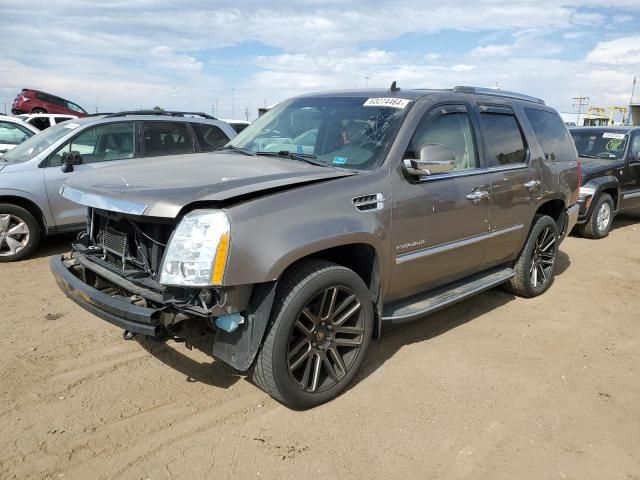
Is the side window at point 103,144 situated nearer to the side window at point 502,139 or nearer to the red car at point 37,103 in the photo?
the side window at point 502,139

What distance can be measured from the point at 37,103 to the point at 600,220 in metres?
21.4

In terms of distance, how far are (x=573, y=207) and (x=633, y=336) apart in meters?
1.87

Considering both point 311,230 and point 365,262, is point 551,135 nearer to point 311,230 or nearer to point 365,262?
point 365,262

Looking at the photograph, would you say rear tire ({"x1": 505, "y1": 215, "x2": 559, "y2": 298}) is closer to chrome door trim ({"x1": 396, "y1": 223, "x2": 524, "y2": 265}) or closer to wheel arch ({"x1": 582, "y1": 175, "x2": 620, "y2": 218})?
chrome door trim ({"x1": 396, "y1": 223, "x2": 524, "y2": 265})

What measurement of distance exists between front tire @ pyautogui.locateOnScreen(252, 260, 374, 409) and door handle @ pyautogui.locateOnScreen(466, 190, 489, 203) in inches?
50.7

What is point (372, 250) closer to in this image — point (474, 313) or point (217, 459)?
point (217, 459)

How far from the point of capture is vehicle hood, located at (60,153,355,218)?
8.93 ft

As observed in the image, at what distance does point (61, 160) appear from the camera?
20.9 feet

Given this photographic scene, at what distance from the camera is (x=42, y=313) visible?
454 centimetres

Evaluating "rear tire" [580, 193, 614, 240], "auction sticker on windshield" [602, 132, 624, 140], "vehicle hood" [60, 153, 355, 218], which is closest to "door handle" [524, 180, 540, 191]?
"vehicle hood" [60, 153, 355, 218]

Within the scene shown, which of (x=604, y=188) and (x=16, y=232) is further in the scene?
(x=604, y=188)

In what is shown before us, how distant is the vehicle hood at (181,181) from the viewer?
272 cm

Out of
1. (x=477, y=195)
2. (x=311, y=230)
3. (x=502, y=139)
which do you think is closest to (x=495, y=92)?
(x=502, y=139)

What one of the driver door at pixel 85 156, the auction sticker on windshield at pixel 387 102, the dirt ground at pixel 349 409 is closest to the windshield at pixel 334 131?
the auction sticker on windshield at pixel 387 102
